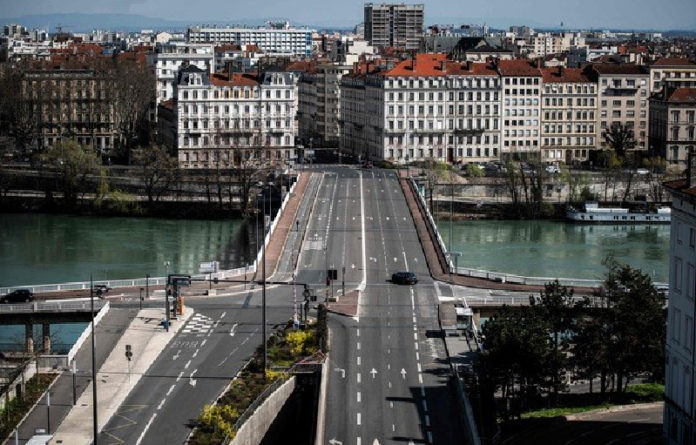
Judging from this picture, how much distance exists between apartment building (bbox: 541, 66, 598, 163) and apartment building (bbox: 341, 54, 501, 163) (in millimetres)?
3564

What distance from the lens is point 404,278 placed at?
45500 mm

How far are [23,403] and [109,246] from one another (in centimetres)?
3195

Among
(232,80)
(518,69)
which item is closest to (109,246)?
(232,80)

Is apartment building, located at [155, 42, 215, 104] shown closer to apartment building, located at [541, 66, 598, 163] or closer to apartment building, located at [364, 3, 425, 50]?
apartment building, located at [541, 66, 598, 163]

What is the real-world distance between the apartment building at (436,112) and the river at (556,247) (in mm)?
13803

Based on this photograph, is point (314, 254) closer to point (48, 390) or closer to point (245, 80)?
point (48, 390)

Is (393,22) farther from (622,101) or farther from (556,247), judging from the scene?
(556,247)

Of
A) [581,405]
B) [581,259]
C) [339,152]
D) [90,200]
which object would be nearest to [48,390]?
[581,405]

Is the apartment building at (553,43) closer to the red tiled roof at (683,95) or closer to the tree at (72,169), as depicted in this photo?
the red tiled roof at (683,95)

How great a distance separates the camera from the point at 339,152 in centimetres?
9650

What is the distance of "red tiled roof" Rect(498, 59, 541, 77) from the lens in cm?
9031

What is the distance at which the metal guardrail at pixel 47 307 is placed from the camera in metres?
40.5

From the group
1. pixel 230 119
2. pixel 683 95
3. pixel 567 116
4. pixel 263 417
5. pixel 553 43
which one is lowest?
pixel 263 417

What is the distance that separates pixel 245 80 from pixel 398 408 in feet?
194
